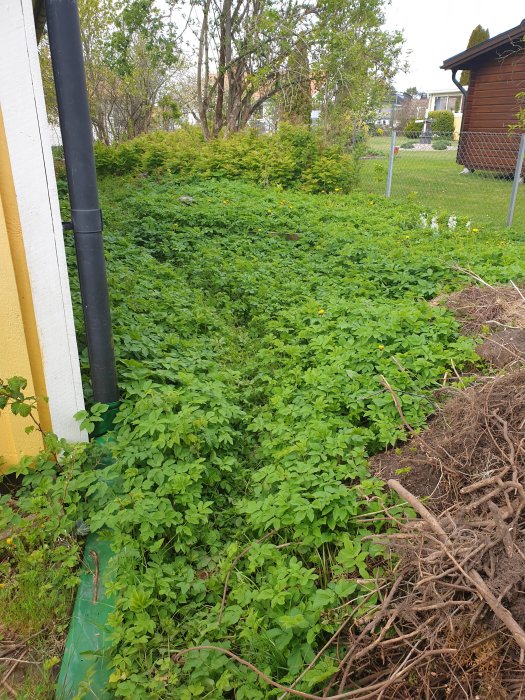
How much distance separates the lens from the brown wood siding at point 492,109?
624 inches

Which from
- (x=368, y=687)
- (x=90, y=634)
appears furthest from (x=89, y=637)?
(x=368, y=687)

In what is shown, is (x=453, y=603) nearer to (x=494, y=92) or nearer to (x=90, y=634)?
(x=90, y=634)

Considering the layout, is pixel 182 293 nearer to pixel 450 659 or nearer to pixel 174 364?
pixel 174 364

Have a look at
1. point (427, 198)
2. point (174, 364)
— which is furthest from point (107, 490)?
point (427, 198)

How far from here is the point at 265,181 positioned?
12352 mm

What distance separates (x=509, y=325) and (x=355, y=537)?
2506 mm

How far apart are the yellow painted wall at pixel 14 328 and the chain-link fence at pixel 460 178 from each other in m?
8.12

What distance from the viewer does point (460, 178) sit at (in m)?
14.8

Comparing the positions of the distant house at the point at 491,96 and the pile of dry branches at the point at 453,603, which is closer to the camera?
the pile of dry branches at the point at 453,603

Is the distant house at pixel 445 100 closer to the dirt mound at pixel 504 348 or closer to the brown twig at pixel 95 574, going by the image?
the dirt mound at pixel 504 348

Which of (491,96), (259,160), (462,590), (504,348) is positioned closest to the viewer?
(462,590)

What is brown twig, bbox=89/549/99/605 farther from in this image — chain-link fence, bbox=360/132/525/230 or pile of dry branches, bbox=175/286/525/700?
chain-link fence, bbox=360/132/525/230

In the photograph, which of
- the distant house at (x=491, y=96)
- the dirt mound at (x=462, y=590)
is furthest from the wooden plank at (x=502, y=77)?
the dirt mound at (x=462, y=590)

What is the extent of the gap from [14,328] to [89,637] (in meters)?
1.52
